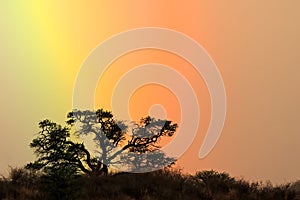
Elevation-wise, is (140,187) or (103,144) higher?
(103,144)

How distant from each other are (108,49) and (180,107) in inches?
311

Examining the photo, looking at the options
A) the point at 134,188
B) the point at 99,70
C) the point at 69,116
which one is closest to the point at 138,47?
the point at 99,70

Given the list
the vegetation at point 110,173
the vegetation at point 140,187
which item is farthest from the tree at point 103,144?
the vegetation at point 140,187

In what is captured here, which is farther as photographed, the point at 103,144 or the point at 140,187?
the point at 103,144

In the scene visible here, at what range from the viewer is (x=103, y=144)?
27000 millimetres

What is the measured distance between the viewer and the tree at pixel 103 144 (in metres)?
26.1

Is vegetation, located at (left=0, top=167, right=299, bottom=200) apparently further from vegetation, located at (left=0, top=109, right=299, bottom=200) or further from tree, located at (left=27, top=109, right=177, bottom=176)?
tree, located at (left=27, top=109, right=177, bottom=176)

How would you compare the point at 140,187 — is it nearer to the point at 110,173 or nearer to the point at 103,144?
the point at 110,173

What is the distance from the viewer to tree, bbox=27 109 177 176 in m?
26.1

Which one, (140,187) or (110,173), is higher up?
(110,173)

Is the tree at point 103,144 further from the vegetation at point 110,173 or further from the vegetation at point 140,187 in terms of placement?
the vegetation at point 140,187

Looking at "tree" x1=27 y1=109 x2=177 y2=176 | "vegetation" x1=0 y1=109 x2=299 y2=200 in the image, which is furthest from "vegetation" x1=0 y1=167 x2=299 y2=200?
"tree" x1=27 y1=109 x2=177 y2=176

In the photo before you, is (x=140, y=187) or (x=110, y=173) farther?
(x=110, y=173)

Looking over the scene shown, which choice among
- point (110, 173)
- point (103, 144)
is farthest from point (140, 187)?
point (103, 144)
